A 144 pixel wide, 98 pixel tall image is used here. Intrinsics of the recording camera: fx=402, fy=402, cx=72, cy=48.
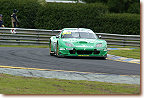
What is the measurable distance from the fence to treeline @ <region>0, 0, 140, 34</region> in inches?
151

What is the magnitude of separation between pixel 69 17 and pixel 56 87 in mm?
22037

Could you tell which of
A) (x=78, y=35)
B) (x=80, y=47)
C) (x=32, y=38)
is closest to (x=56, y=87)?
(x=80, y=47)

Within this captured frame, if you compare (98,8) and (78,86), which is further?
(98,8)

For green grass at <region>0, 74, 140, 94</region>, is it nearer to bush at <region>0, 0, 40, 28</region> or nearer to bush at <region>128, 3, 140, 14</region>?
bush at <region>0, 0, 40, 28</region>

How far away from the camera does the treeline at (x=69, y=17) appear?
97.2ft

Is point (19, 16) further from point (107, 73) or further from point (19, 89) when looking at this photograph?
point (19, 89)

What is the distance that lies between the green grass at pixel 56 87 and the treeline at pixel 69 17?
2036 cm

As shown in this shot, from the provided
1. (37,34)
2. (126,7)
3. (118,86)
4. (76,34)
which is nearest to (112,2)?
(126,7)

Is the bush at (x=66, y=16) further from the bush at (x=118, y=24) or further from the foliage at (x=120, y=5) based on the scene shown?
the foliage at (x=120, y=5)

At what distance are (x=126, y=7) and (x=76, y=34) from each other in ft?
81.6

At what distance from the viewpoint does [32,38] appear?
24.4 m

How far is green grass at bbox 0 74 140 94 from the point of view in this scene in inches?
297

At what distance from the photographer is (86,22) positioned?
2983 cm

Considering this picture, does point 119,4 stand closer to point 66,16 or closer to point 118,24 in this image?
point 118,24
